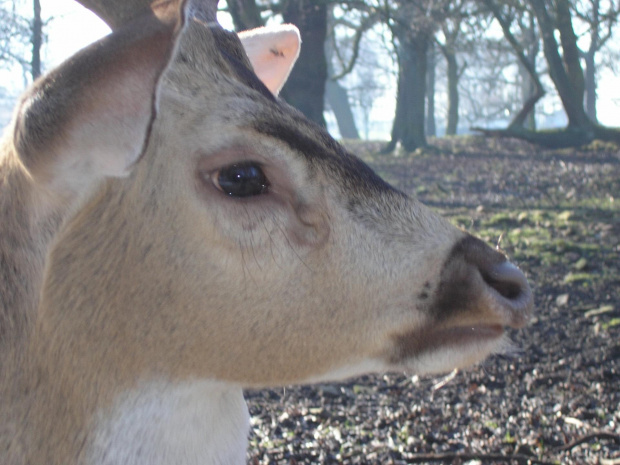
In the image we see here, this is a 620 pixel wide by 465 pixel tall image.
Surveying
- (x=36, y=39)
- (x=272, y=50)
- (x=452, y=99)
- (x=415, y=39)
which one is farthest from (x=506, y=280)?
(x=452, y=99)

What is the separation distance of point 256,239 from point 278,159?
24 centimetres

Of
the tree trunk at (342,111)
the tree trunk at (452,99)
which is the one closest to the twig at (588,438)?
the tree trunk at (452,99)

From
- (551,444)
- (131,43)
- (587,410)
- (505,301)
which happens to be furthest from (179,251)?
(587,410)

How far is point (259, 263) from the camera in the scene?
2164 mm

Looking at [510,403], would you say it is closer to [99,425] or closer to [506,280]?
[506,280]

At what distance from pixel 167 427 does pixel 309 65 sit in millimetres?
10382

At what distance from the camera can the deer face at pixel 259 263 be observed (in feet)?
7.01

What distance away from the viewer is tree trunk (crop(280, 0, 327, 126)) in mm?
11820

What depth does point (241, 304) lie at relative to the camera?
2188 millimetres

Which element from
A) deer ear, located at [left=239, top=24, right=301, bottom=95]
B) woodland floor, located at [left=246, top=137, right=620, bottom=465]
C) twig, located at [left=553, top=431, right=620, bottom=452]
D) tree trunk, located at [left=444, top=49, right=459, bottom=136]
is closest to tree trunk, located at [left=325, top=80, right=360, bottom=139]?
tree trunk, located at [left=444, top=49, right=459, bottom=136]

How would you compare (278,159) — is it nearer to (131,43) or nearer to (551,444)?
(131,43)

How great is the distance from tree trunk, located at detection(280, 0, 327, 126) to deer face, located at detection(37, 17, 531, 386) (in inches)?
383

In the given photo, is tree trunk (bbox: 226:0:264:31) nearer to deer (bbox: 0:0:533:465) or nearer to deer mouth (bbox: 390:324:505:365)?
deer (bbox: 0:0:533:465)

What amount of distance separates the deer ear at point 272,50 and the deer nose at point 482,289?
1314mm
